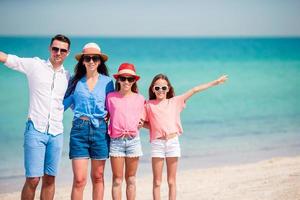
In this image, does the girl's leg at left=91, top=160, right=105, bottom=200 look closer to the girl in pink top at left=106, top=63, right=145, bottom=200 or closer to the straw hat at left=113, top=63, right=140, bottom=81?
the girl in pink top at left=106, top=63, right=145, bottom=200

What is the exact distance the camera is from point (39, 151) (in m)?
5.91

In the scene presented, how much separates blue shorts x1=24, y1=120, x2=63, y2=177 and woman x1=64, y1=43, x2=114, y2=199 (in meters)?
0.17

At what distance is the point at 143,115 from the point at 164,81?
0.43m

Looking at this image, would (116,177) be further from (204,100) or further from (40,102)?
(204,100)

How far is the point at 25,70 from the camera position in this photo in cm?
603

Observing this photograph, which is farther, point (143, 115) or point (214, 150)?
point (214, 150)

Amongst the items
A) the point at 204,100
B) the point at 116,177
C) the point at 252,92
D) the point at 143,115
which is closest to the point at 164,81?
the point at 143,115

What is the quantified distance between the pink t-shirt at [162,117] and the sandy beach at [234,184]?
147cm

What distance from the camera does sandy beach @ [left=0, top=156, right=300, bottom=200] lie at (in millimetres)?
7641

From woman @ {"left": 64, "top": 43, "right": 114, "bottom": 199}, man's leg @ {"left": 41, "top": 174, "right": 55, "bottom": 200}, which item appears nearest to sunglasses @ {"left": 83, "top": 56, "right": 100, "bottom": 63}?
woman @ {"left": 64, "top": 43, "right": 114, "bottom": 199}

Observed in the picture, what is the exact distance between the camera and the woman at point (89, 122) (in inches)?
238

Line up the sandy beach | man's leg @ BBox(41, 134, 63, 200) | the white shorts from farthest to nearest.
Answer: the sandy beach < the white shorts < man's leg @ BBox(41, 134, 63, 200)

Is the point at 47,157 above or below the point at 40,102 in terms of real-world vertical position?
below

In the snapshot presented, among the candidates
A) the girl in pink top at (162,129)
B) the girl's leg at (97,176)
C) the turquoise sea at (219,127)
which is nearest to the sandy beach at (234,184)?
the turquoise sea at (219,127)
